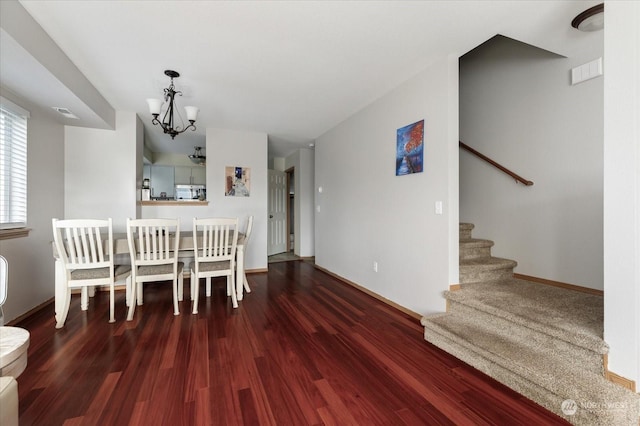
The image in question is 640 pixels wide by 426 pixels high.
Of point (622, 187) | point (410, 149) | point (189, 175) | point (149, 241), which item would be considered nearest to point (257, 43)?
point (410, 149)

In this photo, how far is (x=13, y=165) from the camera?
270 cm

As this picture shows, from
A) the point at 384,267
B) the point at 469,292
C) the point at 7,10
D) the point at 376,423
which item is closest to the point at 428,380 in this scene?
the point at 376,423

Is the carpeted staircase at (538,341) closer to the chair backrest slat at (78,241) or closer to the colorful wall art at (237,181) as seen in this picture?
the chair backrest slat at (78,241)

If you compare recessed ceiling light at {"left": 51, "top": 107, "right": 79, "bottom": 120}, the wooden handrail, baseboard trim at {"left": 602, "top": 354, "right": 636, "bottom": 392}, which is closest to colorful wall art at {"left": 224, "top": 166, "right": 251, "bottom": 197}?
recessed ceiling light at {"left": 51, "top": 107, "right": 79, "bottom": 120}

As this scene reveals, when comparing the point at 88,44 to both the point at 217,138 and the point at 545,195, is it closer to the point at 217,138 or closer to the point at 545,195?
the point at 217,138

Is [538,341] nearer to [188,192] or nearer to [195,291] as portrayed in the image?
[195,291]

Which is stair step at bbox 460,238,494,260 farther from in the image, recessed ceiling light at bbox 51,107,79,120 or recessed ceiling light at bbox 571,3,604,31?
recessed ceiling light at bbox 51,107,79,120

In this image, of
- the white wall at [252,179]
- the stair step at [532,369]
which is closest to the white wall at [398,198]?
the stair step at [532,369]

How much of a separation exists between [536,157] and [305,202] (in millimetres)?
4286

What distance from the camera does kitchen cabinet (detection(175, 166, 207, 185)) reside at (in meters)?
6.56

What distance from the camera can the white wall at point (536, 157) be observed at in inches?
94.5

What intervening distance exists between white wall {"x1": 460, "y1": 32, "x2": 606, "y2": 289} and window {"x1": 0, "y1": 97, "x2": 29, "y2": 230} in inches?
197

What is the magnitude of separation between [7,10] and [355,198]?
11.5 ft

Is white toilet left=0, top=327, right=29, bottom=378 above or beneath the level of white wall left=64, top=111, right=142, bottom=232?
beneath
